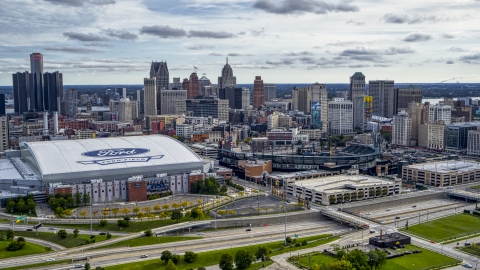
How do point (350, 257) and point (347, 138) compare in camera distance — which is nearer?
point (350, 257)

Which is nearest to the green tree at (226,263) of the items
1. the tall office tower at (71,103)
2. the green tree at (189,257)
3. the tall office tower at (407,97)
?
the green tree at (189,257)

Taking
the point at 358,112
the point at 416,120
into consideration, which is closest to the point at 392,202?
the point at 416,120

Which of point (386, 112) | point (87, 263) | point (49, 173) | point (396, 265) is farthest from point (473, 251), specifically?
point (386, 112)

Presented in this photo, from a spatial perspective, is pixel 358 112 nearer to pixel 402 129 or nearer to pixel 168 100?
pixel 402 129

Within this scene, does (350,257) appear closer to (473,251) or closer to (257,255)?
(257,255)

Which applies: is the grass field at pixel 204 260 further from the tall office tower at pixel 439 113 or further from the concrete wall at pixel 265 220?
the tall office tower at pixel 439 113

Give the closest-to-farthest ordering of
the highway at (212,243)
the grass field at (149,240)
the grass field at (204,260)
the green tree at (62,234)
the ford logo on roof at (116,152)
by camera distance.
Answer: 1. the grass field at (204,260)
2. the highway at (212,243)
3. the grass field at (149,240)
4. the green tree at (62,234)
5. the ford logo on roof at (116,152)
